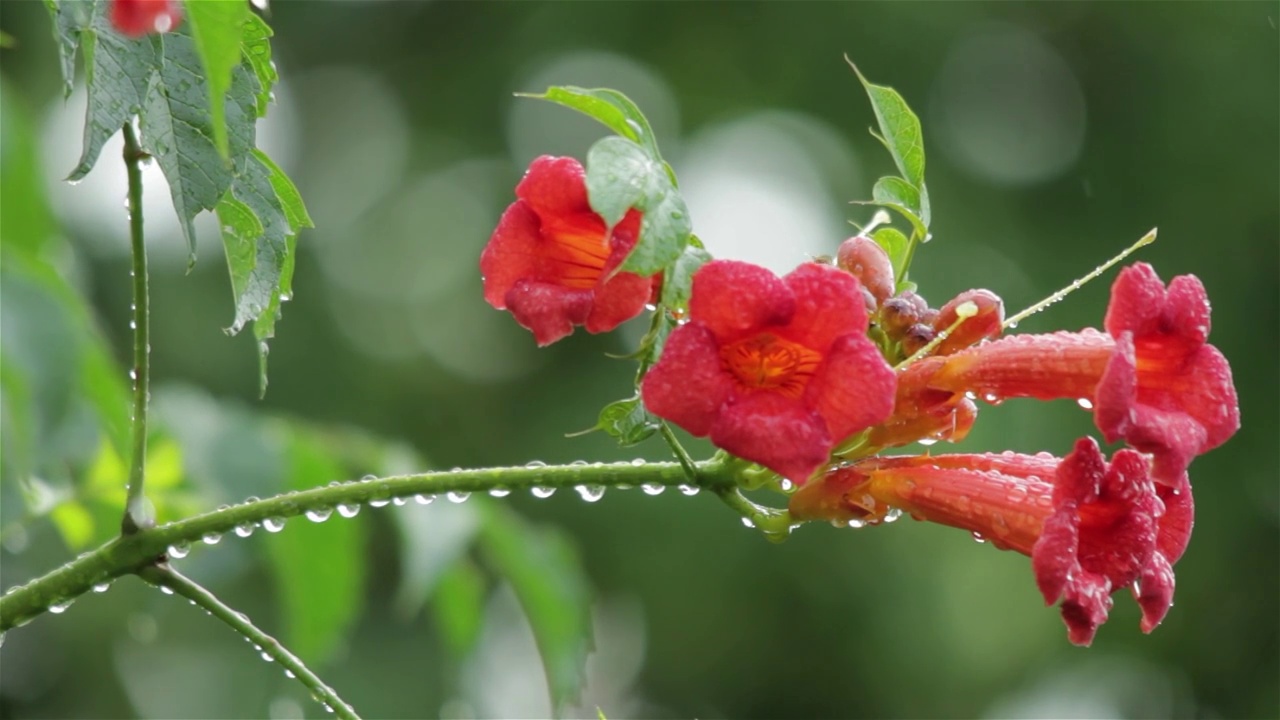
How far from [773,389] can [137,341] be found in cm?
77

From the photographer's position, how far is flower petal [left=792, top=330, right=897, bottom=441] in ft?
5.11

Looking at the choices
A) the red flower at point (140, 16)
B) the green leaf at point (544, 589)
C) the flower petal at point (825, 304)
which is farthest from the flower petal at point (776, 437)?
the green leaf at point (544, 589)

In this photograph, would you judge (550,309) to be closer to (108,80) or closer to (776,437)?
(776,437)

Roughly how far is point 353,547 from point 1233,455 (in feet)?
24.0

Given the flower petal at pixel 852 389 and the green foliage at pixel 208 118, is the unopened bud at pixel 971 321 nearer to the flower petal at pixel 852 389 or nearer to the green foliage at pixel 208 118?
the flower petal at pixel 852 389

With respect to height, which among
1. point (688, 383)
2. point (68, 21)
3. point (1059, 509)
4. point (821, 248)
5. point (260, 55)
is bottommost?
point (821, 248)

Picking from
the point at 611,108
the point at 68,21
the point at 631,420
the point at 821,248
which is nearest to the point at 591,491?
the point at 631,420

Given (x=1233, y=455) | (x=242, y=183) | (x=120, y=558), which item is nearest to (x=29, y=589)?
(x=120, y=558)

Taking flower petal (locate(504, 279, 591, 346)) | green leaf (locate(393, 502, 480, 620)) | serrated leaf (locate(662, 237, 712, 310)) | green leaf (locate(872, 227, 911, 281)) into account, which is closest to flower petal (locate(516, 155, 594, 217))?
flower petal (locate(504, 279, 591, 346))

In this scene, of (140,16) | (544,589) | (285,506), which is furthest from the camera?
(544,589)

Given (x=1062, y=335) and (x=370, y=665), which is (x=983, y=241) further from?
A: (x=1062, y=335)

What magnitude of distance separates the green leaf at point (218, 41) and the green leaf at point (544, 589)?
→ 2.01 m

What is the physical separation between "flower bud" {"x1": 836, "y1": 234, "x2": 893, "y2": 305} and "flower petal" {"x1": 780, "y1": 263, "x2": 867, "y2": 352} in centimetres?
22

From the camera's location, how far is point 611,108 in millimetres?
1662
